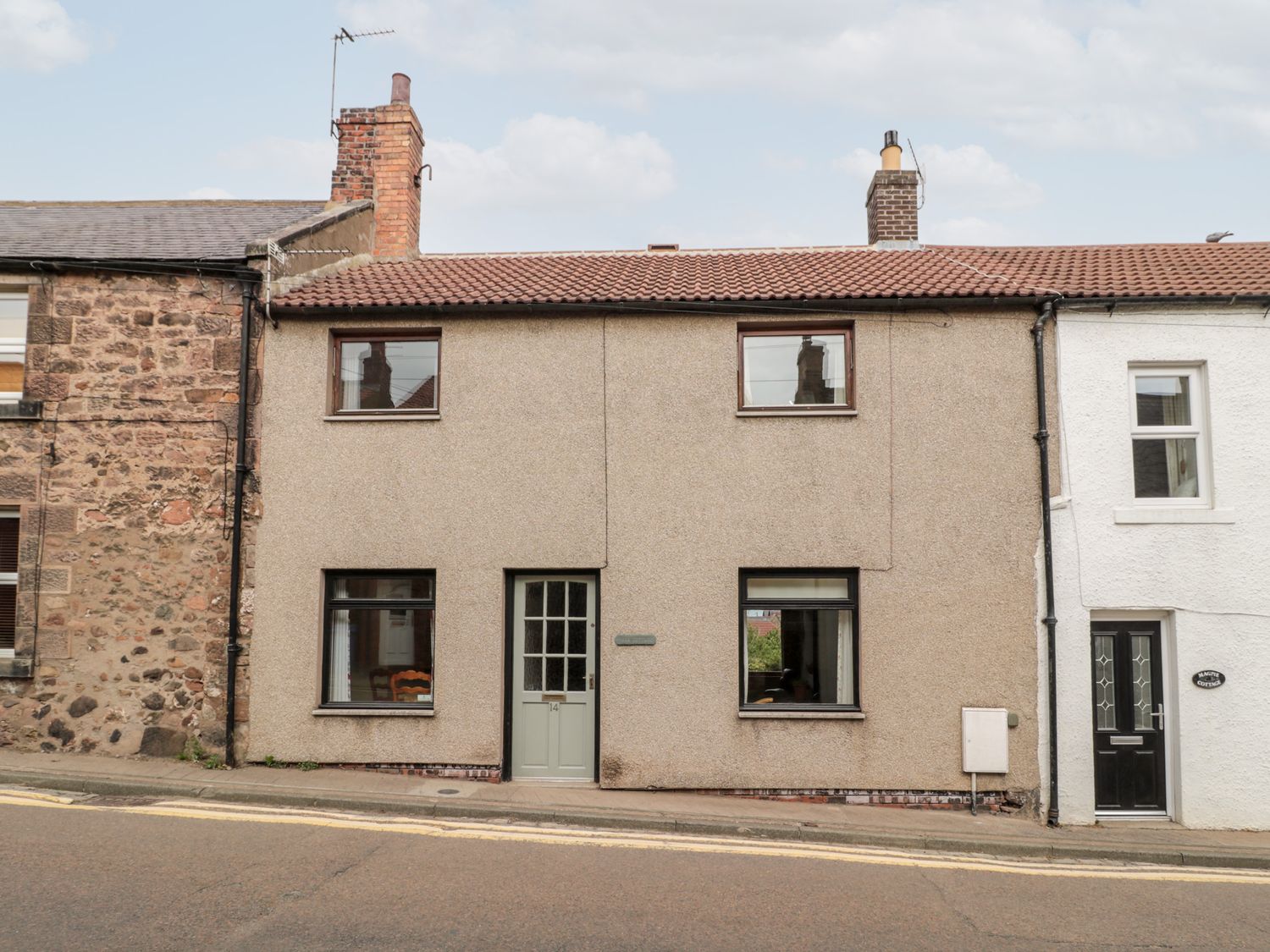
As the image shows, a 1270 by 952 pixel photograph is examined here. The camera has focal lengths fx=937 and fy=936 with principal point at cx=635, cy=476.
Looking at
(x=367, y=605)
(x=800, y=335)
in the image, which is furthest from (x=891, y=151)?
(x=367, y=605)

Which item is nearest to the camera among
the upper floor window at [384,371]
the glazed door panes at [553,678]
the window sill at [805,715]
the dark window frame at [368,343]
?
the window sill at [805,715]

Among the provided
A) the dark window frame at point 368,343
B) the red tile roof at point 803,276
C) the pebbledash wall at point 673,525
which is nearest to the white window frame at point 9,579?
the pebbledash wall at point 673,525

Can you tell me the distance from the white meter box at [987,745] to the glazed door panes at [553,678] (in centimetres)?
387

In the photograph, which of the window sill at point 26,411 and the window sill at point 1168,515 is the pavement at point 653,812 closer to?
the window sill at point 1168,515

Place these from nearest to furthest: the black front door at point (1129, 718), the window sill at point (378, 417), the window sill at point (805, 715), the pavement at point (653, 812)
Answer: the pavement at point (653, 812)
the window sill at point (805, 715)
the black front door at point (1129, 718)
the window sill at point (378, 417)

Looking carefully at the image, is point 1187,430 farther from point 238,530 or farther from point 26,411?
point 26,411

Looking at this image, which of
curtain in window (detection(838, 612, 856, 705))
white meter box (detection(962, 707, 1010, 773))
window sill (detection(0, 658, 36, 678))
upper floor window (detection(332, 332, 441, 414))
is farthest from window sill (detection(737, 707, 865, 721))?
window sill (detection(0, 658, 36, 678))

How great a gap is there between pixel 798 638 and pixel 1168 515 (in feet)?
13.3

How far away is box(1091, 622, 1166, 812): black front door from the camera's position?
9812 millimetres

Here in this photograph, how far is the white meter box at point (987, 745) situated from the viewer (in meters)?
9.53

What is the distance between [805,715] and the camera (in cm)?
972

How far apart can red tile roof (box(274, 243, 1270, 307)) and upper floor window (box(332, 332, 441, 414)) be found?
1.61ft

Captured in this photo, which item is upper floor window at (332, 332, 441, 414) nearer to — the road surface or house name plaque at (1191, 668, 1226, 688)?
the road surface

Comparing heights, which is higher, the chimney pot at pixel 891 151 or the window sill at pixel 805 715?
the chimney pot at pixel 891 151
